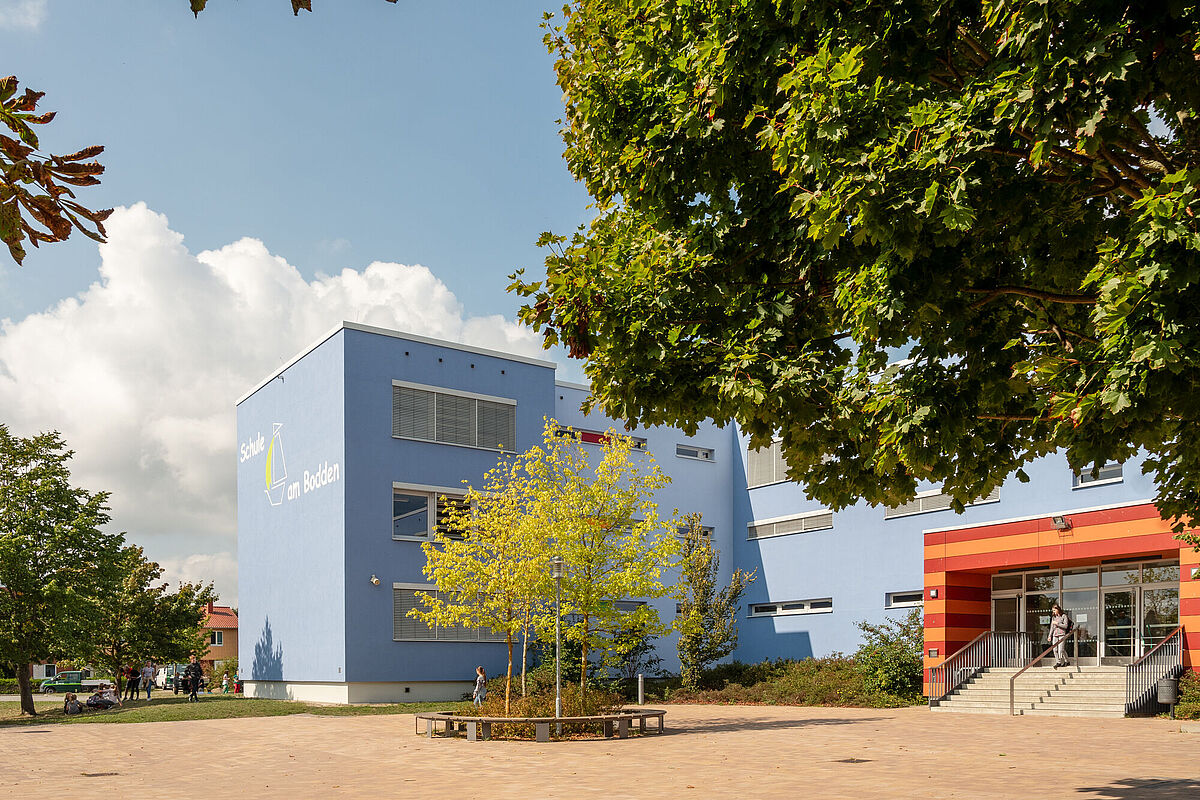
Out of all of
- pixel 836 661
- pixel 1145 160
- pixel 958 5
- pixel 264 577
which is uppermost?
pixel 958 5

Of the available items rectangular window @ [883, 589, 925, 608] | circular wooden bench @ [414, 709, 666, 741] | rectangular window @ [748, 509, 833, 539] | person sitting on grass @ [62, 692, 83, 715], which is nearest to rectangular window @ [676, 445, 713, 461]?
A: rectangular window @ [748, 509, 833, 539]

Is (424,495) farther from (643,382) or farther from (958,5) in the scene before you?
(958,5)

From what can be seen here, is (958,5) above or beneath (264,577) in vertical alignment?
above

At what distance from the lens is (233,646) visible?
88.5m

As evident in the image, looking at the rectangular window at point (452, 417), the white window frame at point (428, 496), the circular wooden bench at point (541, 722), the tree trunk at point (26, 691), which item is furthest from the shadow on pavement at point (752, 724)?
the tree trunk at point (26, 691)

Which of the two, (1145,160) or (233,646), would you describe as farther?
(233,646)

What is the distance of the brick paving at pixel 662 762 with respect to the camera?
38.8 ft

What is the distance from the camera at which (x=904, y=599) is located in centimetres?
3173

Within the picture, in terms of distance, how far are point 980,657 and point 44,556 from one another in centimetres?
2492

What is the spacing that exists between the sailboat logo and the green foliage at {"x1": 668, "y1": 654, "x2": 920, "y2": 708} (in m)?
14.6

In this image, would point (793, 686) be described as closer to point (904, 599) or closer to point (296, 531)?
point (904, 599)

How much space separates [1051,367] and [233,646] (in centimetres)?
9040

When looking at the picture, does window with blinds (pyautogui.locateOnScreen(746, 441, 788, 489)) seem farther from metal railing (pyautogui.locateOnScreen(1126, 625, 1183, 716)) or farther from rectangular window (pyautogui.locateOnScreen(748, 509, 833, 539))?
metal railing (pyautogui.locateOnScreen(1126, 625, 1183, 716))

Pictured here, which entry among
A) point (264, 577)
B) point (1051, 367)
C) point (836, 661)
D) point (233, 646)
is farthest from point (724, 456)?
point (233, 646)
